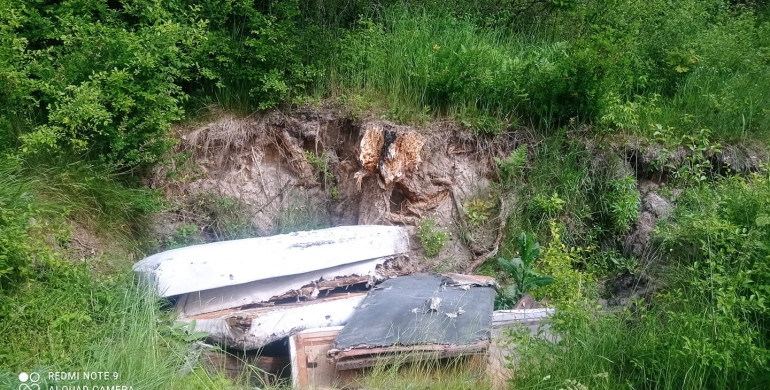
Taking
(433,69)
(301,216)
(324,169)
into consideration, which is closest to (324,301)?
(301,216)

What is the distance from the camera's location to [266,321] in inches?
183

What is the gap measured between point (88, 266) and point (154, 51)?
1.89m

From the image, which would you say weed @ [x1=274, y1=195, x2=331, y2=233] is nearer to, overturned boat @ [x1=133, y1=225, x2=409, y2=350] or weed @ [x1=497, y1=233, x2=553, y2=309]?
overturned boat @ [x1=133, y1=225, x2=409, y2=350]

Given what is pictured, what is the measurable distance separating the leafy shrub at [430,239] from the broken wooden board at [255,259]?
0.65 metres

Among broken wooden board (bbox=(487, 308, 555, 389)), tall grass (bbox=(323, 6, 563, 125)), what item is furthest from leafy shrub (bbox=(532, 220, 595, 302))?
tall grass (bbox=(323, 6, 563, 125))

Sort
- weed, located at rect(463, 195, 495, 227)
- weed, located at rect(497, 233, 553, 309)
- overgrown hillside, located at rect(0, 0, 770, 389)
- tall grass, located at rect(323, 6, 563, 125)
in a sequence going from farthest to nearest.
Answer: tall grass, located at rect(323, 6, 563, 125) < weed, located at rect(463, 195, 495, 227) < weed, located at rect(497, 233, 553, 309) < overgrown hillside, located at rect(0, 0, 770, 389)

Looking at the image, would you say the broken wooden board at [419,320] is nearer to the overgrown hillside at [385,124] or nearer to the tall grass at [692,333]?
the overgrown hillside at [385,124]

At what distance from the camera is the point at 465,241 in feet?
20.5

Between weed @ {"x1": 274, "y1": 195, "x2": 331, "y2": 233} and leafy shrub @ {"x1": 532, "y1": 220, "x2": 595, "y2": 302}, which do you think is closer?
leafy shrub @ {"x1": 532, "y1": 220, "x2": 595, "y2": 302}

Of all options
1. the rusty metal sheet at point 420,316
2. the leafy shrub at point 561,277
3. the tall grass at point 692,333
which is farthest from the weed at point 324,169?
the tall grass at point 692,333

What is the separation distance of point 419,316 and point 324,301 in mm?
804

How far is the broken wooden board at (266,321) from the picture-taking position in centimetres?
457

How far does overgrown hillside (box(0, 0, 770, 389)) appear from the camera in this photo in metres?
4.51

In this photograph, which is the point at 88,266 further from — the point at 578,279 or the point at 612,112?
the point at 612,112
